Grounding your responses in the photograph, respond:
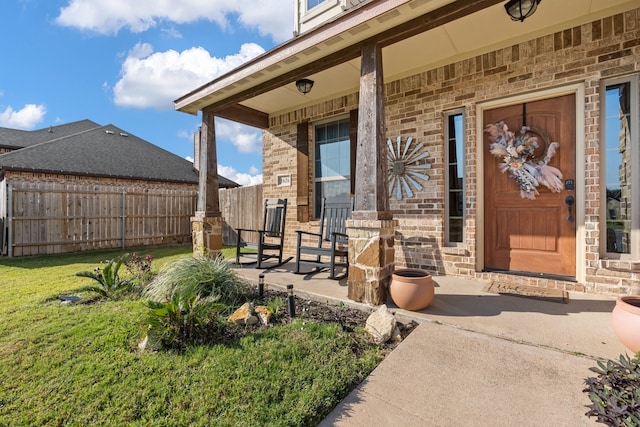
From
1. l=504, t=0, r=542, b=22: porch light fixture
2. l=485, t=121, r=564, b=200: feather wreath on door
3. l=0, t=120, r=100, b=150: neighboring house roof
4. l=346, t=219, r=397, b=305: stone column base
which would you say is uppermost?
l=0, t=120, r=100, b=150: neighboring house roof

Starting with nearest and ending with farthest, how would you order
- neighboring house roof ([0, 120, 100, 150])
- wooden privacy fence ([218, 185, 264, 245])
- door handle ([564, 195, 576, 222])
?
1. door handle ([564, 195, 576, 222])
2. wooden privacy fence ([218, 185, 264, 245])
3. neighboring house roof ([0, 120, 100, 150])

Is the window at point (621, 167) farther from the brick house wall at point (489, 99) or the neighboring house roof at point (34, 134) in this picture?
the neighboring house roof at point (34, 134)

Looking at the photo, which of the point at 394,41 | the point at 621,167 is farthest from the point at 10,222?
the point at 621,167

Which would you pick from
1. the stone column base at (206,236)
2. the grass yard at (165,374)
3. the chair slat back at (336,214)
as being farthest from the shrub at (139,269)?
the chair slat back at (336,214)

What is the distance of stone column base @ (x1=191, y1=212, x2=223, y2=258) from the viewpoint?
4.52 metres

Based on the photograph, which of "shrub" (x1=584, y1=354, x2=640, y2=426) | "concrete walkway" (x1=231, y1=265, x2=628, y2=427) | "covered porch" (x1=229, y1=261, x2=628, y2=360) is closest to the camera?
"shrub" (x1=584, y1=354, x2=640, y2=426)

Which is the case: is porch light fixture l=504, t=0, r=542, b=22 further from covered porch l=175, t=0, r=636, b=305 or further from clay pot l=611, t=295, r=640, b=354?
clay pot l=611, t=295, r=640, b=354

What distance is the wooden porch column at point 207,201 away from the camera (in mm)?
4539

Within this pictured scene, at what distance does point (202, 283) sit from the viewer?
298 cm

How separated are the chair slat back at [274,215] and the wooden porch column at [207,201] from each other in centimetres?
80

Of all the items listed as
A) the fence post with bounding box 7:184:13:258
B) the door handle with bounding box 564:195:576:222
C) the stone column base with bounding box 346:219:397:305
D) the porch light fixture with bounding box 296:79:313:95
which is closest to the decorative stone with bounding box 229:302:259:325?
the stone column base with bounding box 346:219:397:305

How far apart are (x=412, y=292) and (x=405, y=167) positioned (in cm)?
209

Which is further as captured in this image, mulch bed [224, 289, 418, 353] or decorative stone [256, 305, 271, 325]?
decorative stone [256, 305, 271, 325]

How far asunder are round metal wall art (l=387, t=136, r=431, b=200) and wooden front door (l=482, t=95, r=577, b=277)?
0.76m
